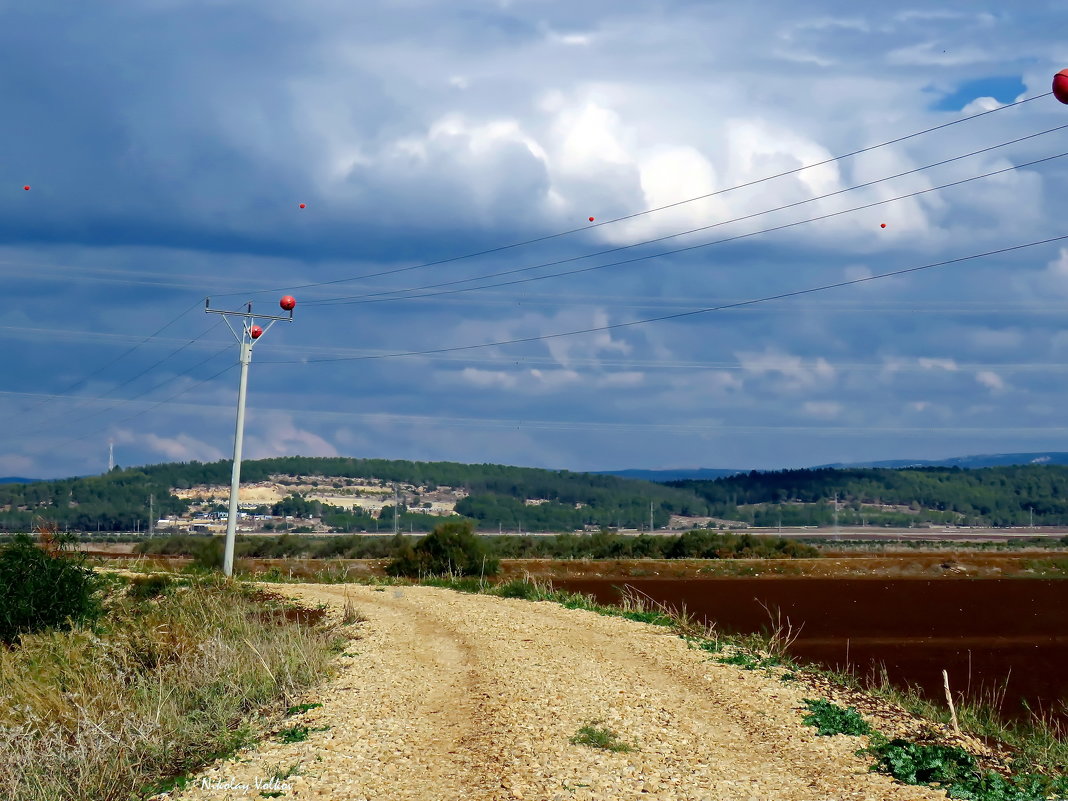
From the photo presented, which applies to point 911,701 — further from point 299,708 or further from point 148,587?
point 148,587

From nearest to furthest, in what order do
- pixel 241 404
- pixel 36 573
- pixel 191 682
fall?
pixel 191 682, pixel 36 573, pixel 241 404

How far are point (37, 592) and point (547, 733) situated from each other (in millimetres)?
16075

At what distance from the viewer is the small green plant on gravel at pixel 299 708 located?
12586 mm

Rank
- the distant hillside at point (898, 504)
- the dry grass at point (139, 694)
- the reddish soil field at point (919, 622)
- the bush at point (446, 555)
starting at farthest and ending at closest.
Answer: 1. the distant hillside at point (898, 504)
2. the bush at point (446, 555)
3. the reddish soil field at point (919, 622)
4. the dry grass at point (139, 694)

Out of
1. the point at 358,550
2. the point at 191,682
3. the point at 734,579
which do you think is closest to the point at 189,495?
the point at 358,550

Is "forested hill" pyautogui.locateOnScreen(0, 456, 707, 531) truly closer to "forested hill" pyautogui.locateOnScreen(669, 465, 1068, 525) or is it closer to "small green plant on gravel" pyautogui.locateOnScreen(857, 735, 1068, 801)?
"forested hill" pyautogui.locateOnScreen(669, 465, 1068, 525)

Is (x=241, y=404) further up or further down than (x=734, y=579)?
further up

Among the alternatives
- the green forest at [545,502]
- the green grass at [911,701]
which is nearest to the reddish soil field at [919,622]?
the green grass at [911,701]

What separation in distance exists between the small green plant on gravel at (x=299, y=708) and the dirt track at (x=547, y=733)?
18 cm

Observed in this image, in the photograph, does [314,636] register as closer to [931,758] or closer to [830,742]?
[830,742]

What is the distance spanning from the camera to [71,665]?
1720cm

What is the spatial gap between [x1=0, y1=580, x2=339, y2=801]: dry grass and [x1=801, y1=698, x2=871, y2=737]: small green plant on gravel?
6700 mm

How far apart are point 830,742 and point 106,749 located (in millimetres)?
8248

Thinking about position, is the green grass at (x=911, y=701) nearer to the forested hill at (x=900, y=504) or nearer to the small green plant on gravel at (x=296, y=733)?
the small green plant on gravel at (x=296, y=733)
